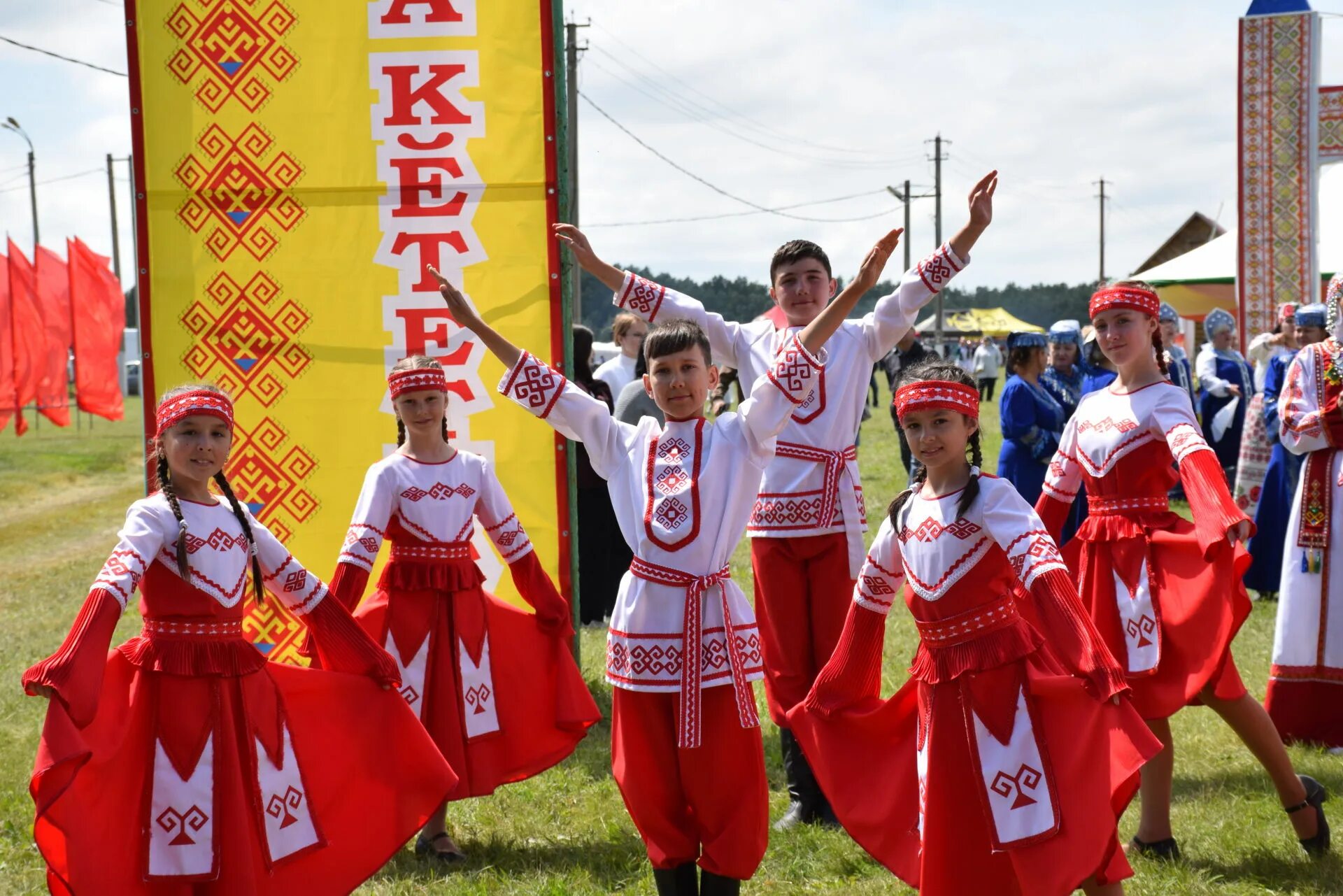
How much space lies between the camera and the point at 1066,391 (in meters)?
8.06

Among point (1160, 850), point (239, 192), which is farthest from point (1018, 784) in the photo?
point (239, 192)

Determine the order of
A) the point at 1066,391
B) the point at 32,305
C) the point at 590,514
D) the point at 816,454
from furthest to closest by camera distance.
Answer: the point at 32,305 → the point at 590,514 → the point at 1066,391 → the point at 816,454

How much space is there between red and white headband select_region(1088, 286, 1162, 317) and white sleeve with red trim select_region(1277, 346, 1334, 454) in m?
1.35

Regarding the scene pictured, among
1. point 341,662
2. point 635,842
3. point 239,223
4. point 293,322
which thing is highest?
point 239,223

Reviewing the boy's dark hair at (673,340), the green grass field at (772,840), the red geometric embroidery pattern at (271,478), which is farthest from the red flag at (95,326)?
the boy's dark hair at (673,340)

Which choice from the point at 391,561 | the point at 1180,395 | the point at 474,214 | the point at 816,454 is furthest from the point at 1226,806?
the point at 474,214

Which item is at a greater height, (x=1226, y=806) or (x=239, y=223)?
(x=239, y=223)

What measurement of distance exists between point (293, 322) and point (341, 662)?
8.21ft

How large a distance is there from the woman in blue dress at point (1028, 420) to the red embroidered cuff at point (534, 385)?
4.10 metres

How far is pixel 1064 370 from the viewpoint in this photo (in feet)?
26.8

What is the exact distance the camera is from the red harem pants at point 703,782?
3.84 metres

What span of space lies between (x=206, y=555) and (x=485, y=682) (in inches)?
54.9

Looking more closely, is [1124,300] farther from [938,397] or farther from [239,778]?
[239,778]

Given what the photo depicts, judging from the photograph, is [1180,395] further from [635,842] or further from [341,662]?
[341,662]
